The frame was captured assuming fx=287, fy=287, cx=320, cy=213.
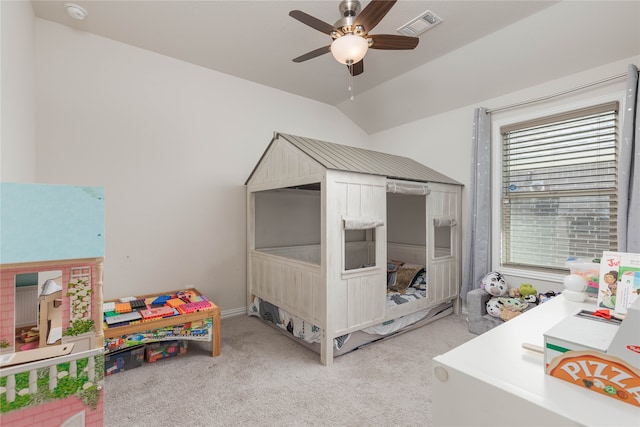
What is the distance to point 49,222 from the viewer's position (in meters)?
0.96

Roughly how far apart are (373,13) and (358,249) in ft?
10.9

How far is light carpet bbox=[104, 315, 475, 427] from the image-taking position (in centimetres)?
181

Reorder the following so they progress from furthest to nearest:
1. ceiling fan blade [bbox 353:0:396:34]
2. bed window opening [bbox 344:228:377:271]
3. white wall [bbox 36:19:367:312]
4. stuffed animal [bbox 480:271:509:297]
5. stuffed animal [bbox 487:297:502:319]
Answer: bed window opening [bbox 344:228:377:271], stuffed animal [bbox 480:271:509:297], stuffed animal [bbox 487:297:502:319], white wall [bbox 36:19:367:312], ceiling fan blade [bbox 353:0:396:34]

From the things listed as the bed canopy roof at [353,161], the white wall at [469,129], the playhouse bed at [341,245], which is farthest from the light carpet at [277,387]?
the white wall at [469,129]

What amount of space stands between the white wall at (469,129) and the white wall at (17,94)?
4.19 metres

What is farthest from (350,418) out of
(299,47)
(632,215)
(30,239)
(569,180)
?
(299,47)

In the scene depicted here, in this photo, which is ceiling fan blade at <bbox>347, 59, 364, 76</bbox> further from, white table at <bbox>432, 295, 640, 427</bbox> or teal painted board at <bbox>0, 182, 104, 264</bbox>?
white table at <bbox>432, 295, 640, 427</bbox>

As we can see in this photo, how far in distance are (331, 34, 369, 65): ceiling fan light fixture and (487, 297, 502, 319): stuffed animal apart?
275 centimetres

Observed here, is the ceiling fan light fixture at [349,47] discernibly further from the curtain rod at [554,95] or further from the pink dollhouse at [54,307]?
the curtain rod at [554,95]

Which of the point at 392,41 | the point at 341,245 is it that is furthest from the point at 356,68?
the point at 341,245

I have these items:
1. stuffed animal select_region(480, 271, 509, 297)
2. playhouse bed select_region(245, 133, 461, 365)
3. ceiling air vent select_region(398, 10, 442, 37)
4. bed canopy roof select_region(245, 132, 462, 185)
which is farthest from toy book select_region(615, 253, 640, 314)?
ceiling air vent select_region(398, 10, 442, 37)

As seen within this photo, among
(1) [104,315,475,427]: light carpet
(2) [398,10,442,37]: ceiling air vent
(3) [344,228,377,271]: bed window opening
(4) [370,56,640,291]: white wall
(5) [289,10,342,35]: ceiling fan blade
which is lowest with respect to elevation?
(1) [104,315,475,427]: light carpet

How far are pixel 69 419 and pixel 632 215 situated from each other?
384 cm

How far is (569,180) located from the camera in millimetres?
2969
